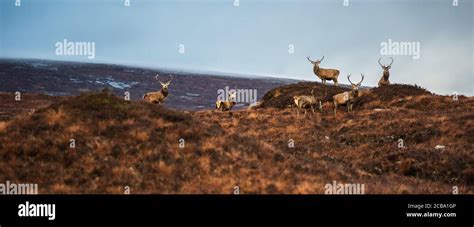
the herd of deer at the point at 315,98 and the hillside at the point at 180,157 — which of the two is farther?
the herd of deer at the point at 315,98

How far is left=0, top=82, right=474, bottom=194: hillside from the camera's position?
1468 cm

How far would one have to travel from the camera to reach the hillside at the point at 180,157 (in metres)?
14.7

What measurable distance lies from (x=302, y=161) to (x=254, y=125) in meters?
16.7
